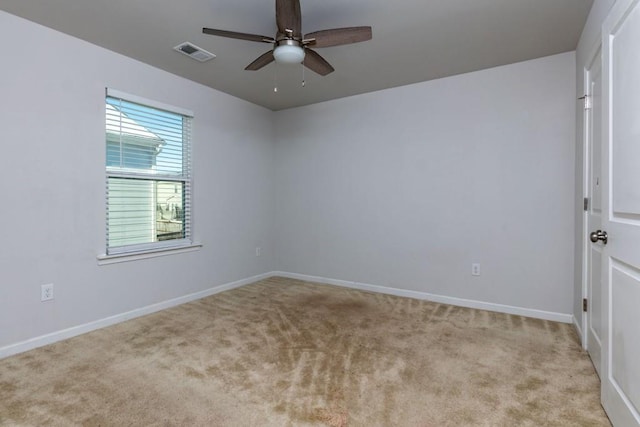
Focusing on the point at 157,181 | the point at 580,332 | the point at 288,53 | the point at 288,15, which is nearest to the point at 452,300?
the point at 580,332

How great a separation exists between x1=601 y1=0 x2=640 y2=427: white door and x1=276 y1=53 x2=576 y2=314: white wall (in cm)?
150

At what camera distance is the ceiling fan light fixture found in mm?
2145

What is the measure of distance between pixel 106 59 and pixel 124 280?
2030 mm

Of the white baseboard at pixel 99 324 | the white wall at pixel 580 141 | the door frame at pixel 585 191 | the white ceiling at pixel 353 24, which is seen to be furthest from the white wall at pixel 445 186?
the white baseboard at pixel 99 324

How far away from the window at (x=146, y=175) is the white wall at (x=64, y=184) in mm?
108

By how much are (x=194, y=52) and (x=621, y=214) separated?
3.29m

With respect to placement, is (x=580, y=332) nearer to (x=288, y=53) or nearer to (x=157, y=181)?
(x=288, y=53)

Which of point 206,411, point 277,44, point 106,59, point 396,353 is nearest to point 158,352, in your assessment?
point 206,411

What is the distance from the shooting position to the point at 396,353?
243cm

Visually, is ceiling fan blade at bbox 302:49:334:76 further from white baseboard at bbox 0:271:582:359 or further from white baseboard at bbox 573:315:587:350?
white baseboard at bbox 573:315:587:350

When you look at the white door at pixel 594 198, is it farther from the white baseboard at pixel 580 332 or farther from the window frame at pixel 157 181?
the window frame at pixel 157 181

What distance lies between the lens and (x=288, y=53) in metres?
2.16

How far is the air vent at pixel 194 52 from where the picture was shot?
2.87 m

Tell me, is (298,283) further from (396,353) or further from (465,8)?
(465,8)
